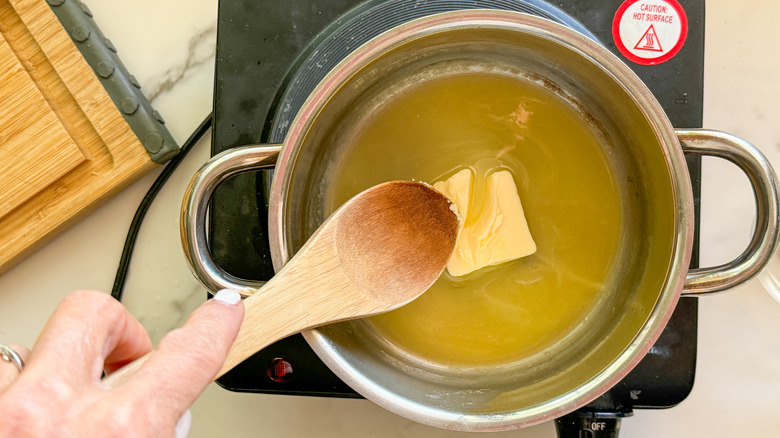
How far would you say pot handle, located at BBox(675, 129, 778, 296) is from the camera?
20.9 inches

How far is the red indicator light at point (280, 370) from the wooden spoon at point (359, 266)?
0.18 meters

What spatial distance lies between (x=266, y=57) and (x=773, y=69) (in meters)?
0.65

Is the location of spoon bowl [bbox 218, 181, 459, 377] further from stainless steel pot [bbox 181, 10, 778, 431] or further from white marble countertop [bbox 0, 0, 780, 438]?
white marble countertop [bbox 0, 0, 780, 438]

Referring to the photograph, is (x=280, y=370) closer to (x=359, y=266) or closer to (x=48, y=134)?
(x=359, y=266)


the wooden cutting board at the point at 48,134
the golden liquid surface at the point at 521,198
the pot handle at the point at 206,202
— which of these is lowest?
the golden liquid surface at the point at 521,198

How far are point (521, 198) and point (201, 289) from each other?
442mm

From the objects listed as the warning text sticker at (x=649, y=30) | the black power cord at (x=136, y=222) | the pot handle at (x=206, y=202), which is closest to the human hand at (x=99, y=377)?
the pot handle at (x=206, y=202)

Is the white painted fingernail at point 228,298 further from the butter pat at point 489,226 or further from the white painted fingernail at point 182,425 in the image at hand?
the butter pat at point 489,226

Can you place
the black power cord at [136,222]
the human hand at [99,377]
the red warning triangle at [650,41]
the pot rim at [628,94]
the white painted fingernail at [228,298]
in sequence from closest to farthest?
1. the human hand at [99,377]
2. the white painted fingernail at [228,298]
3. the pot rim at [628,94]
4. the red warning triangle at [650,41]
5. the black power cord at [136,222]

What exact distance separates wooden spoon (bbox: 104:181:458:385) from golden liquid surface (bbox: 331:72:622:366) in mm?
91

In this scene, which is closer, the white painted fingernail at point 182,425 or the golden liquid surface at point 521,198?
the white painted fingernail at point 182,425

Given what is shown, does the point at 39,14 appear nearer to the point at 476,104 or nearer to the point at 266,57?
the point at 266,57

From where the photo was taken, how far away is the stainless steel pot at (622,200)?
543 millimetres

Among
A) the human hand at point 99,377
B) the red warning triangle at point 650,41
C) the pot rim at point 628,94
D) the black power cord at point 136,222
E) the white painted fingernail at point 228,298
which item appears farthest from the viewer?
the black power cord at point 136,222
